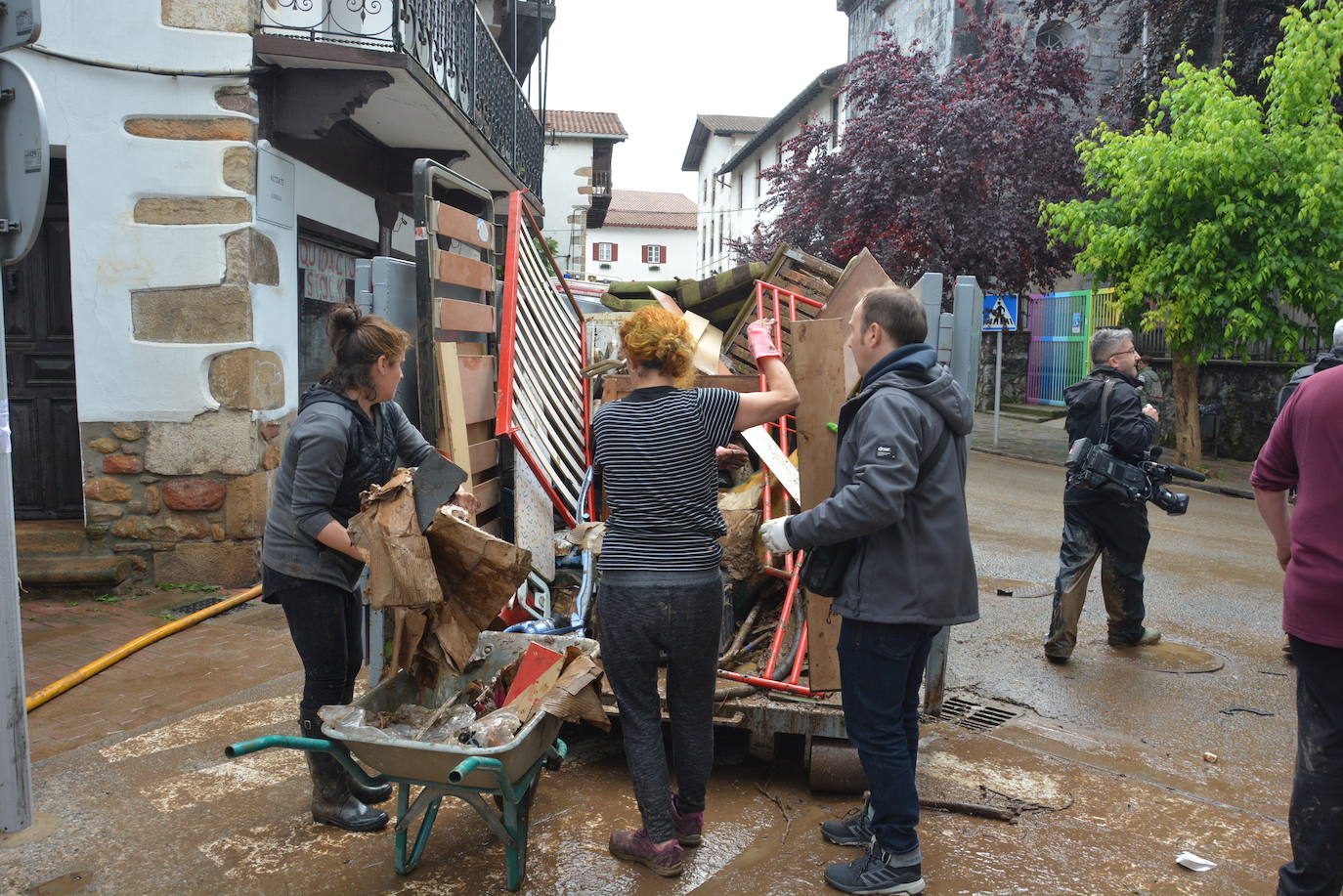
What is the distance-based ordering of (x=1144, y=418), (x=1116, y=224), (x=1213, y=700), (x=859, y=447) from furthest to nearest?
1. (x=1116, y=224)
2. (x=1144, y=418)
3. (x=1213, y=700)
4. (x=859, y=447)

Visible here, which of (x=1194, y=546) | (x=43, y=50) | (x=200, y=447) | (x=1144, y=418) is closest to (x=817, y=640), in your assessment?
(x=1144, y=418)

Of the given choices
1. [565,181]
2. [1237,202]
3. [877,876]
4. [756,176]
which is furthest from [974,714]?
A: [565,181]

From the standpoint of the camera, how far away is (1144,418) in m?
5.57

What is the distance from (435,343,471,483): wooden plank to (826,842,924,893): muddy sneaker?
2231mm

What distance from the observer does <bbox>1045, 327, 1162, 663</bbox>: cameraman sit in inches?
218

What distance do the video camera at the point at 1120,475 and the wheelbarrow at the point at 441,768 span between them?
3.45 metres

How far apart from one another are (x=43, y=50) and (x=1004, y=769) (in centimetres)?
667

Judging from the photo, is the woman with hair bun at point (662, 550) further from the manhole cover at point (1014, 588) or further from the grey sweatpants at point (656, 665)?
the manhole cover at point (1014, 588)

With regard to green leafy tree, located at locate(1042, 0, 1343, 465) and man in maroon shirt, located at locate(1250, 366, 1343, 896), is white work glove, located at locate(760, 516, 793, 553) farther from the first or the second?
green leafy tree, located at locate(1042, 0, 1343, 465)

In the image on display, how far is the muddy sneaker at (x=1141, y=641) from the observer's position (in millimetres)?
5922

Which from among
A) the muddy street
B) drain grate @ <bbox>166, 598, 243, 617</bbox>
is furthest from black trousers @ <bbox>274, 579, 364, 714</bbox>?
drain grate @ <bbox>166, 598, 243, 617</bbox>

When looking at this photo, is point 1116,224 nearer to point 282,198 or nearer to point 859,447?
point 282,198

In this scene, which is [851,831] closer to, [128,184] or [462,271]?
[462,271]

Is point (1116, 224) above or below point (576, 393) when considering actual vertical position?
above
